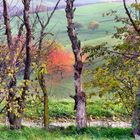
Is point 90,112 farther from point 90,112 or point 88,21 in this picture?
point 88,21

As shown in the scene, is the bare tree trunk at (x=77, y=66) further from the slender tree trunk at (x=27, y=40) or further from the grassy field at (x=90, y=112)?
the grassy field at (x=90, y=112)

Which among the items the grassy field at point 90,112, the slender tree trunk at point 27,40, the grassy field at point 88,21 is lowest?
the grassy field at point 90,112

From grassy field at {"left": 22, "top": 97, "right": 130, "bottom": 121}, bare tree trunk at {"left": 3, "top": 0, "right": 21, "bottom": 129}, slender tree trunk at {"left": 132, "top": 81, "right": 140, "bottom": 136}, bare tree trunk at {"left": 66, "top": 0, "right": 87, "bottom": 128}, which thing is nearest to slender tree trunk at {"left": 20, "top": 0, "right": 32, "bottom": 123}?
bare tree trunk at {"left": 3, "top": 0, "right": 21, "bottom": 129}

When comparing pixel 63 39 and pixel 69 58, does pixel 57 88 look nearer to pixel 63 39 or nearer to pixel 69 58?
pixel 69 58

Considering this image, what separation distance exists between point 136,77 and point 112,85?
66.3 inches

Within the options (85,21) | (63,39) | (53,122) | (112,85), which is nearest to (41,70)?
(112,85)

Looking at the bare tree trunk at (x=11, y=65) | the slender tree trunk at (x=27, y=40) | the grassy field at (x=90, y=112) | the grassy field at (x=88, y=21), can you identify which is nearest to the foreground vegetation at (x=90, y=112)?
the grassy field at (x=90, y=112)

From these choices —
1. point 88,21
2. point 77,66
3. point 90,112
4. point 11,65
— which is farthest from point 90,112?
point 88,21

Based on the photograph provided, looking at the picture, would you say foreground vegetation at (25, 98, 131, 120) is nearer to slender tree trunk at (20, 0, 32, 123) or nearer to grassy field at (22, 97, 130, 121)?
grassy field at (22, 97, 130, 121)

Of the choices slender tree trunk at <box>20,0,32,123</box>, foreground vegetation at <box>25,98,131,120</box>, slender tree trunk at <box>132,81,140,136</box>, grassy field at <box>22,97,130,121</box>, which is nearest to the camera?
slender tree trunk at <box>132,81,140,136</box>

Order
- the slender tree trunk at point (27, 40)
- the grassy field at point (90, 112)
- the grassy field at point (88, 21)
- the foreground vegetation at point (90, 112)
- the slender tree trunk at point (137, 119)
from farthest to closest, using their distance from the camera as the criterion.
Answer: the grassy field at point (88, 21)
the foreground vegetation at point (90, 112)
the grassy field at point (90, 112)
the slender tree trunk at point (27, 40)
the slender tree trunk at point (137, 119)

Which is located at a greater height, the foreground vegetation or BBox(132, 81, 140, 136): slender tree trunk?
BBox(132, 81, 140, 136): slender tree trunk

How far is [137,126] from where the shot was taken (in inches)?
734

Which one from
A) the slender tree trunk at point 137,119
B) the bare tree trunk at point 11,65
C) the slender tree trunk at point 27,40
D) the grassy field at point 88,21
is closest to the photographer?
the bare tree trunk at point 11,65
